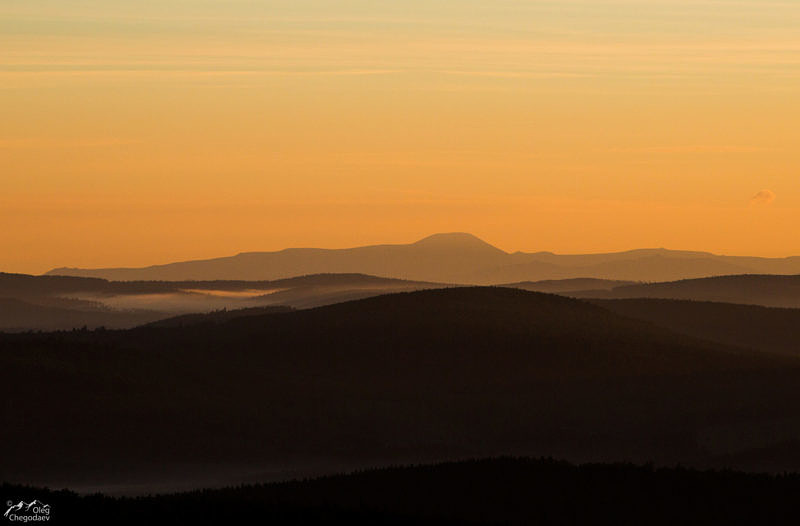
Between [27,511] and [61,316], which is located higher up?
[61,316]

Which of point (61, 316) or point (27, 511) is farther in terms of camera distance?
point (61, 316)

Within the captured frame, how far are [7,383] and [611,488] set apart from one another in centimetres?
2924

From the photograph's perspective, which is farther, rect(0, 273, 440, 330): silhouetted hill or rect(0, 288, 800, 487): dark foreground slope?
rect(0, 273, 440, 330): silhouetted hill

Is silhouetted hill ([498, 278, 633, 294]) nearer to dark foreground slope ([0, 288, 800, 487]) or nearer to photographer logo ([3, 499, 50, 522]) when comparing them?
dark foreground slope ([0, 288, 800, 487])

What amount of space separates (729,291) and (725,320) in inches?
1783

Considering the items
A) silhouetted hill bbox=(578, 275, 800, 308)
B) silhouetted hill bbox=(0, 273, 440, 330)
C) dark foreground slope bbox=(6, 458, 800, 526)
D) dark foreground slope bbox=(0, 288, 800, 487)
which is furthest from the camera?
silhouetted hill bbox=(0, 273, 440, 330)

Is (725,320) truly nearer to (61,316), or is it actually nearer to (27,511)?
(61,316)

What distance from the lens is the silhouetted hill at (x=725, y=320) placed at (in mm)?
92438

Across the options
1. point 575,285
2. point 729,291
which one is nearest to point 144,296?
point 575,285

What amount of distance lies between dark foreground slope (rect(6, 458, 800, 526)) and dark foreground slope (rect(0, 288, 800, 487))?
1096 cm

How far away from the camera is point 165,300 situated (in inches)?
6403

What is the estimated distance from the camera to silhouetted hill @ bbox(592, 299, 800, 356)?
92.4 meters

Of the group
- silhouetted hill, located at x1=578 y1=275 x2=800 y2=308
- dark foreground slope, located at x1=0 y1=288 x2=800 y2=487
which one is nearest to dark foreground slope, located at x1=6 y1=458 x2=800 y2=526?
dark foreground slope, located at x1=0 y1=288 x2=800 y2=487

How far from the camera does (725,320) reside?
9844cm
